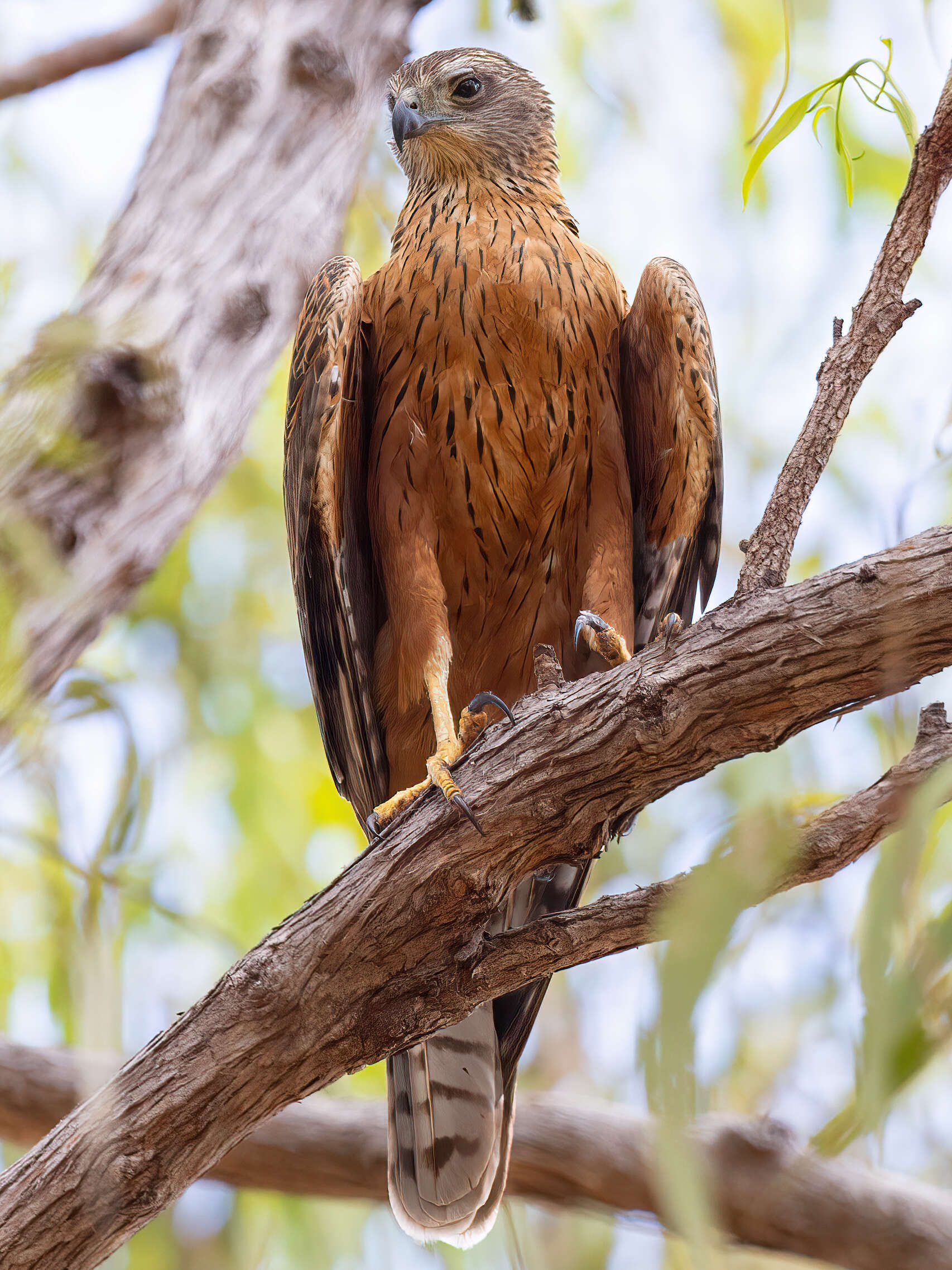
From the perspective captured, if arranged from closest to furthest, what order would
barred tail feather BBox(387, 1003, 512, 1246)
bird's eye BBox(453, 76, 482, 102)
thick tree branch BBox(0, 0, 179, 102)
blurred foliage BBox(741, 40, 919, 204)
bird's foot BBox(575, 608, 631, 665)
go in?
blurred foliage BBox(741, 40, 919, 204) → bird's foot BBox(575, 608, 631, 665) → barred tail feather BBox(387, 1003, 512, 1246) → bird's eye BBox(453, 76, 482, 102) → thick tree branch BBox(0, 0, 179, 102)

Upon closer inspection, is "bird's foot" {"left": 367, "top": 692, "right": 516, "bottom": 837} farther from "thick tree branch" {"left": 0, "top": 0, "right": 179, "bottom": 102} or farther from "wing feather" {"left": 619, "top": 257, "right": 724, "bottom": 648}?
"thick tree branch" {"left": 0, "top": 0, "right": 179, "bottom": 102}

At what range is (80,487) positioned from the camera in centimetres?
316

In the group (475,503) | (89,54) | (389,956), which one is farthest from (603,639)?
(89,54)

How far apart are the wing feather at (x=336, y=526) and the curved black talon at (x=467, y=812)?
1017 millimetres

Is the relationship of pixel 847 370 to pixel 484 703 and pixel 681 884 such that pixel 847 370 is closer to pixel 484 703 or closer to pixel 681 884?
pixel 681 884

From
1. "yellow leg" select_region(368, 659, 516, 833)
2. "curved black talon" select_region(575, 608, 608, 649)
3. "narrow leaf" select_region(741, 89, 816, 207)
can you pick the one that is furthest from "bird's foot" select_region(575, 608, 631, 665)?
"narrow leaf" select_region(741, 89, 816, 207)

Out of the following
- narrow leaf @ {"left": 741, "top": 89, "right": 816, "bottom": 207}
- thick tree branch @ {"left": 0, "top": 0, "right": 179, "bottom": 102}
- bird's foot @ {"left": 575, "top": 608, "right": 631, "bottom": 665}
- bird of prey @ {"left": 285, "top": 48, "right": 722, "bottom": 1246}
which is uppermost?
thick tree branch @ {"left": 0, "top": 0, "right": 179, "bottom": 102}

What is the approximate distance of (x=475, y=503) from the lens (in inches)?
122

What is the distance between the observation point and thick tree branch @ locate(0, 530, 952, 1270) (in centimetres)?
212

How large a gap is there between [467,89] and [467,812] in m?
2.45

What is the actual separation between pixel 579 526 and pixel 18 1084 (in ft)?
7.47

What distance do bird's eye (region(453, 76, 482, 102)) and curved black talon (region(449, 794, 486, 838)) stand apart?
2385 mm

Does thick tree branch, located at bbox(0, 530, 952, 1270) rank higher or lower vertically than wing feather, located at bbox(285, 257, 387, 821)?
lower

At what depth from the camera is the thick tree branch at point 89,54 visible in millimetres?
4395
